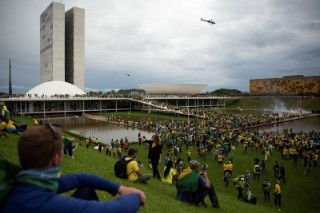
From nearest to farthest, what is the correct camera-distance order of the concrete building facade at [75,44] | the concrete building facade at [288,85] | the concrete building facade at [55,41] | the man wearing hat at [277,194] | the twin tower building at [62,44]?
1. the man wearing hat at [277,194]
2. the concrete building facade at [55,41]
3. the twin tower building at [62,44]
4. the concrete building facade at [75,44]
5. the concrete building facade at [288,85]

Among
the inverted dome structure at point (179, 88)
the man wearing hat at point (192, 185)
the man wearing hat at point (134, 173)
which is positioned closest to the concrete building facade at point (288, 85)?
the inverted dome structure at point (179, 88)

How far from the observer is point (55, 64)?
264ft

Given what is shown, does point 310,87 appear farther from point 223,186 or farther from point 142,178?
point 142,178

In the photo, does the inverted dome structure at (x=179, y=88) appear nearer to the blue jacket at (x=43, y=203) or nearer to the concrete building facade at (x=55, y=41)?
the concrete building facade at (x=55, y=41)

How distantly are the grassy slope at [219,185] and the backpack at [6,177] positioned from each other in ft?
12.3

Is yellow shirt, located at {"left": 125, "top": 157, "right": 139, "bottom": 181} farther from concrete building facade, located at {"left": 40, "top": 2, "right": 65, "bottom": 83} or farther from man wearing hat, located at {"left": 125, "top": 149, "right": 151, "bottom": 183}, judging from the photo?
concrete building facade, located at {"left": 40, "top": 2, "right": 65, "bottom": 83}

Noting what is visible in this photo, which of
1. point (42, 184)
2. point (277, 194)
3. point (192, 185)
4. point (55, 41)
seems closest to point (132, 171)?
point (192, 185)

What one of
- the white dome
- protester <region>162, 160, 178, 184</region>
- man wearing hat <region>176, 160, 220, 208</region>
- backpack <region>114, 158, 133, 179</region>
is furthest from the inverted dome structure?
man wearing hat <region>176, 160, 220, 208</region>

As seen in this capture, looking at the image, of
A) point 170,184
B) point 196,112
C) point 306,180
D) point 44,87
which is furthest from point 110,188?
point 44,87

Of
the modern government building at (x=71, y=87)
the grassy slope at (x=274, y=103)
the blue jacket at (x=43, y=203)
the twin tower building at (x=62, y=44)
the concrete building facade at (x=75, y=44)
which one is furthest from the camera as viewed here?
the concrete building facade at (x=75, y=44)

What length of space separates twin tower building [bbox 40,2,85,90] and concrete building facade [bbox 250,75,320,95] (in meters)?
79.5

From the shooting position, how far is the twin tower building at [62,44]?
79.9m

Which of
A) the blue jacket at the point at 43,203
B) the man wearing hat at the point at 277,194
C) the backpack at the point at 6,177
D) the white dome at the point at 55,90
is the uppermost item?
the white dome at the point at 55,90

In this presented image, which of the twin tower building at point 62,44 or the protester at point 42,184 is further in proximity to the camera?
the twin tower building at point 62,44
